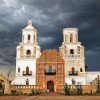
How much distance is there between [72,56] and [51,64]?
15.4 feet

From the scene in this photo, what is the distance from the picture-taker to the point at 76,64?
6125 centimetres

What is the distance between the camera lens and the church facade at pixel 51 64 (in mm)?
60812

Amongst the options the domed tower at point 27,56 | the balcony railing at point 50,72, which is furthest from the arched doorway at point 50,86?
the domed tower at point 27,56

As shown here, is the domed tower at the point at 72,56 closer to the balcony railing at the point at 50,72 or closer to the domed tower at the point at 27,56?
the balcony railing at the point at 50,72

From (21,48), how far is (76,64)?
40.2ft

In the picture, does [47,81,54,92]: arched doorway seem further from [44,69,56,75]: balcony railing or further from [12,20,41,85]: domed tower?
[12,20,41,85]: domed tower

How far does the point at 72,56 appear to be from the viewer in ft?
202

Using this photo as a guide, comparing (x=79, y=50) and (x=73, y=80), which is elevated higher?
(x=79, y=50)

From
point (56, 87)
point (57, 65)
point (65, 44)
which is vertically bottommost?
point (56, 87)

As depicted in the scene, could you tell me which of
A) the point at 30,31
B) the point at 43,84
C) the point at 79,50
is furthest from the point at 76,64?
the point at 30,31

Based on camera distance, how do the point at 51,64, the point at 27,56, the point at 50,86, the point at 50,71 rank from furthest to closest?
the point at 27,56 → the point at 51,64 → the point at 50,71 → the point at 50,86

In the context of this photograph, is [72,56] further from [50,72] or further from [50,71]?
[50,72]

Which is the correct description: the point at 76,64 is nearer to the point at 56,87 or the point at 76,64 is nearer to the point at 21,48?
the point at 56,87

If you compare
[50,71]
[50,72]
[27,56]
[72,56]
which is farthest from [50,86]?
[27,56]
